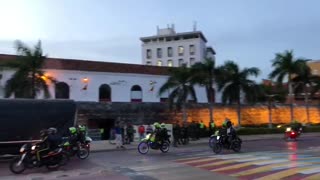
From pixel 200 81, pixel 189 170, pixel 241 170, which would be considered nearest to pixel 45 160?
pixel 189 170

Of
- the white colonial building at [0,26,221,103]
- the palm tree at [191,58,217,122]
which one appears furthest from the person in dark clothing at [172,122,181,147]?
the white colonial building at [0,26,221,103]

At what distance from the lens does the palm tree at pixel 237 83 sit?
48.1 metres

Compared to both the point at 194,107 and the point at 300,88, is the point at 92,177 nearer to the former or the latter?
the point at 194,107

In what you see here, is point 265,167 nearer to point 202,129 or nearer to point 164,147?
point 164,147

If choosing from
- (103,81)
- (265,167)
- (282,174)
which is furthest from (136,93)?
(282,174)

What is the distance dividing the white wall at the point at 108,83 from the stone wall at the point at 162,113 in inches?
111

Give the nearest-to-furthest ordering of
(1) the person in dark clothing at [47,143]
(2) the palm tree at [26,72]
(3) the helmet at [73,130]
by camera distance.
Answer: (1) the person in dark clothing at [47,143], (3) the helmet at [73,130], (2) the palm tree at [26,72]

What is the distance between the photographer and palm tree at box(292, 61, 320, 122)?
187 feet

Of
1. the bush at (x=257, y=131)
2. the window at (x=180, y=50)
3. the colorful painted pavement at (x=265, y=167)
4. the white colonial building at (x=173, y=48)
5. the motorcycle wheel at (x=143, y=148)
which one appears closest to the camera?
the colorful painted pavement at (x=265, y=167)

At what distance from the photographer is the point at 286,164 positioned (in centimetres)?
1789

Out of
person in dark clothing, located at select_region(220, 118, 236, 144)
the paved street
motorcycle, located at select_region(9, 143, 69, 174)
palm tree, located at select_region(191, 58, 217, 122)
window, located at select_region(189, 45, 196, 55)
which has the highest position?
window, located at select_region(189, 45, 196, 55)

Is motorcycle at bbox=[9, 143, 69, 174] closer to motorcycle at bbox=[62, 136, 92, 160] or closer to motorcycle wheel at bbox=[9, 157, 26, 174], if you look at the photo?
motorcycle wheel at bbox=[9, 157, 26, 174]

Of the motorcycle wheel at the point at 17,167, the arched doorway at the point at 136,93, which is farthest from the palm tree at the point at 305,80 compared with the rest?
the motorcycle wheel at the point at 17,167

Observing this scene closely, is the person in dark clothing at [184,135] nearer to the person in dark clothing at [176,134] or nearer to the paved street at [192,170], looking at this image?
the person in dark clothing at [176,134]
